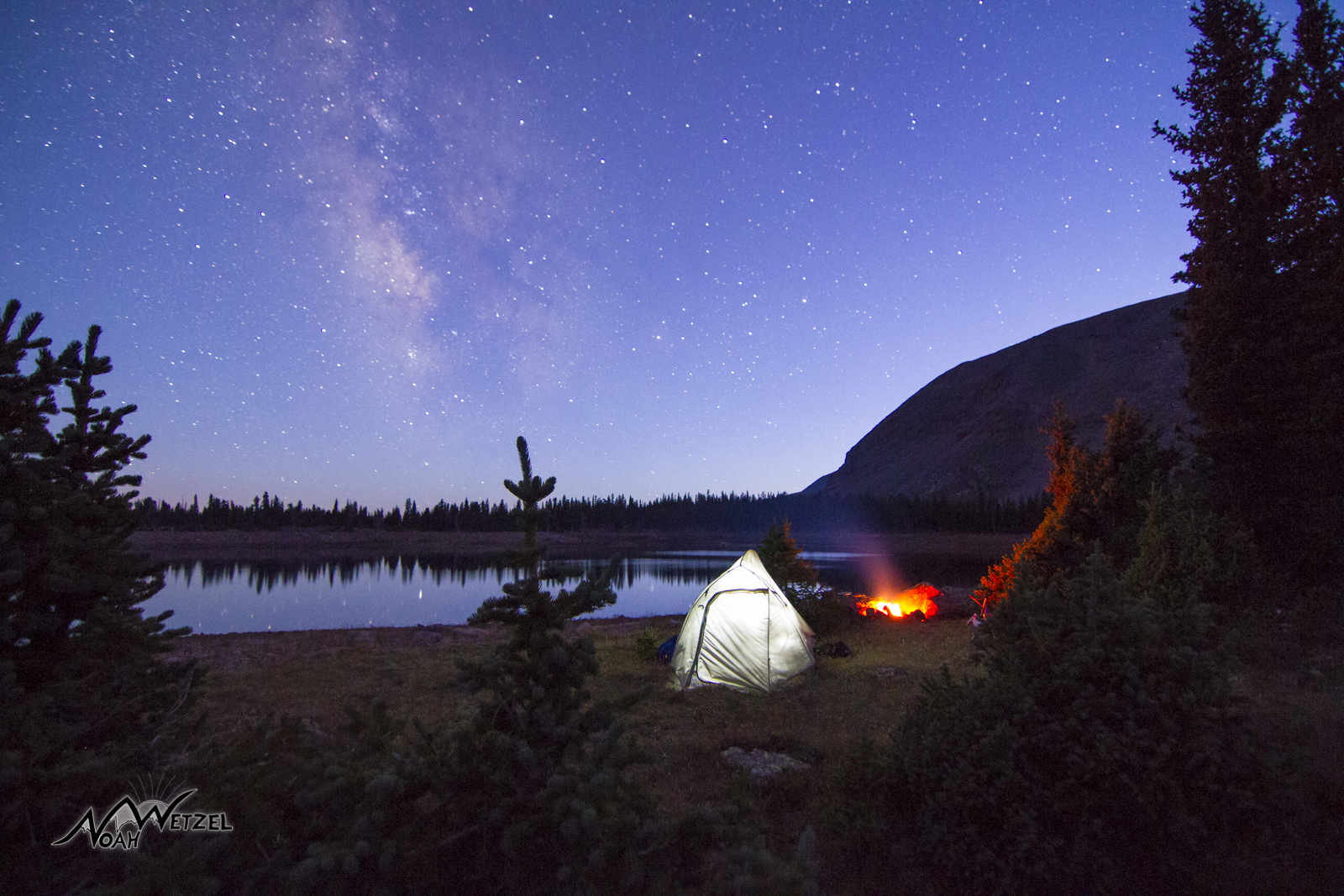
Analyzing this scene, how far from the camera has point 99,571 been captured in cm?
395

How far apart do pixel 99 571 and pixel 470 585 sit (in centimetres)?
5806

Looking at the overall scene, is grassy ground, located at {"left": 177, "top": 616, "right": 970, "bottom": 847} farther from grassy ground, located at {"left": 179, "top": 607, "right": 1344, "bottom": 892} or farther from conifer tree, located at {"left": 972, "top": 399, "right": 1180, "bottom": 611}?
conifer tree, located at {"left": 972, "top": 399, "right": 1180, "bottom": 611}

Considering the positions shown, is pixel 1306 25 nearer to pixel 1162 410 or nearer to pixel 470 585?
pixel 470 585

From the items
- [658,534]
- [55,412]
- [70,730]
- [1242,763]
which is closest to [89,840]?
[70,730]

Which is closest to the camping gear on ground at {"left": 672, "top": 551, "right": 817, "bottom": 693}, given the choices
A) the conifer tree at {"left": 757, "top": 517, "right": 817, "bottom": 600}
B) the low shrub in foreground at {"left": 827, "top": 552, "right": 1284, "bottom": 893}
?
the conifer tree at {"left": 757, "top": 517, "right": 817, "bottom": 600}

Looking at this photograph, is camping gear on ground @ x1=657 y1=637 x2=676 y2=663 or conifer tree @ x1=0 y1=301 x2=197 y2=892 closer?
conifer tree @ x1=0 y1=301 x2=197 y2=892

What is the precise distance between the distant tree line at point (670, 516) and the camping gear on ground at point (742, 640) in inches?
4611

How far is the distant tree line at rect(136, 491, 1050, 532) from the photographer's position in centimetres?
13309

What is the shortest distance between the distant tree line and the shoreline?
13.0 ft

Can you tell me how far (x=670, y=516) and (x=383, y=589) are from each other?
110975 millimetres

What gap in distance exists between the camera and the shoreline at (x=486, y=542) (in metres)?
107

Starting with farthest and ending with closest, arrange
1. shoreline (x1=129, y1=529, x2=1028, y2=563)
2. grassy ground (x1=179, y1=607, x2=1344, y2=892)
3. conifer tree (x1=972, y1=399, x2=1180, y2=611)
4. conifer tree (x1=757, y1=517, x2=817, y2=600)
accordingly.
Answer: shoreline (x1=129, y1=529, x2=1028, y2=563)
conifer tree (x1=757, y1=517, x2=817, y2=600)
conifer tree (x1=972, y1=399, x2=1180, y2=611)
grassy ground (x1=179, y1=607, x2=1344, y2=892)

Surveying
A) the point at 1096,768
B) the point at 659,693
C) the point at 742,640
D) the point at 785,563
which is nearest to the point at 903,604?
the point at 785,563

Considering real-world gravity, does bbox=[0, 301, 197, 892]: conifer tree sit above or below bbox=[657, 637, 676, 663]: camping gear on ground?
above
